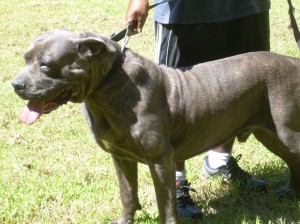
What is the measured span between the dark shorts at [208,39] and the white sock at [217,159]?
3.00ft

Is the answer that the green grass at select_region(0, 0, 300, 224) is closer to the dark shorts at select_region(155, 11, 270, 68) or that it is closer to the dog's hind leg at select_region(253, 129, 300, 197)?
the dog's hind leg at select_region(253, 129, 300, 197)

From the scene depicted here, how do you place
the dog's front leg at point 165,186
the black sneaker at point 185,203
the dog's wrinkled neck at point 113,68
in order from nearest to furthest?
the dog's wrinkled neck at point 113,68 → the dog's front leg at point 165,186 → the black sneaker at point 185,203

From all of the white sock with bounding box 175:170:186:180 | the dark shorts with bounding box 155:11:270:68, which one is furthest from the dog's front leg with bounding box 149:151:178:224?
the dark shorts with bounding box 155:11:270:68

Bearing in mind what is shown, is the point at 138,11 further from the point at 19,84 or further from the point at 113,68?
the point at 19,84

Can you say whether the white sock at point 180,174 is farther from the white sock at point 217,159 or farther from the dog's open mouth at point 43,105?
the dog's open mouth at point 43,105

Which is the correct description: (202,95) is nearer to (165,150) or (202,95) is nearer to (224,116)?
(224,116)

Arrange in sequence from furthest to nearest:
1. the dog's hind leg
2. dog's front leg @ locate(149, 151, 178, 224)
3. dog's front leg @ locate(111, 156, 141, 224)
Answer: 1. the dog's hind leg
2. dog's front leg @ locate(111, 156, 141, 224)
3. dog's front leg @ locate(149, 151, 178, 224)

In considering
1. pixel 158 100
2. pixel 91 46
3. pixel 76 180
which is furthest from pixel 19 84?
pixel 76 180

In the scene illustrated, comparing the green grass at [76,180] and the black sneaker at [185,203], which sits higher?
the black sneaker at [185,203]

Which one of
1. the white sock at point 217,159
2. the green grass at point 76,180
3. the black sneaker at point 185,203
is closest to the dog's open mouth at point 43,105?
the green grass at point 76,180

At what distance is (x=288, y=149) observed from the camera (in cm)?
362

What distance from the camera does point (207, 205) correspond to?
3.98 m

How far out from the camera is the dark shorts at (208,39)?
3.76 metres

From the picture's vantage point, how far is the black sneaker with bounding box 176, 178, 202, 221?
3.73m
